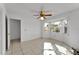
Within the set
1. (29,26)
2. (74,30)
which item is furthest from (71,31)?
(29,26)

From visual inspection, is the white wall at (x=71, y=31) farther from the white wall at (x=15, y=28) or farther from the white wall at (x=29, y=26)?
the white wall at (x=15, y=28)

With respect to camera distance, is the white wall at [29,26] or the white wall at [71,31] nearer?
the white wall at [71,31]

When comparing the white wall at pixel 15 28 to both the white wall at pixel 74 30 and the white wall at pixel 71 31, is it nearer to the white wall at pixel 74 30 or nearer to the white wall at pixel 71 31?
the white wall at pixel 71 31

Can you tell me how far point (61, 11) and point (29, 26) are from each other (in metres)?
0.97

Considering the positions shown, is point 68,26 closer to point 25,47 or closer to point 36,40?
point 36,40

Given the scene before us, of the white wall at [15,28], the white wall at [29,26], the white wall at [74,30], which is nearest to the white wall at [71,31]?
the white wall at [74,30]

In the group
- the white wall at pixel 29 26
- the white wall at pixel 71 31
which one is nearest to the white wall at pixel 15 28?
the white wall at pixel 29 26

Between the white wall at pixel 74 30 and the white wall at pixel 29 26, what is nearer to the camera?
the white wall at pixel 74 30

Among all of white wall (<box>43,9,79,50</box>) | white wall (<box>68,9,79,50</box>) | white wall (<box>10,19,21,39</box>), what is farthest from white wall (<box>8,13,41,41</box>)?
white wall (<box>68,9,79,50</box>)

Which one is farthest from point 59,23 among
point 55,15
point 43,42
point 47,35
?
point 43,42

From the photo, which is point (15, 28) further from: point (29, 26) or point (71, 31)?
point (71, 31)

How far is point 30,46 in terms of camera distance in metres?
2.66

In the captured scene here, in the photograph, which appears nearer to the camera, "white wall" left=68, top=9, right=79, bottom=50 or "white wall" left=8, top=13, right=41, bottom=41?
"white wall" left=68, top=9, right=79, bottom=50

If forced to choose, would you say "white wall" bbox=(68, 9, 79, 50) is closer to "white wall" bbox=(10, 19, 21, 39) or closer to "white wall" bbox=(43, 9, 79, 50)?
"white wall" bbox=(43, 9, 79, 50)
